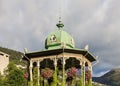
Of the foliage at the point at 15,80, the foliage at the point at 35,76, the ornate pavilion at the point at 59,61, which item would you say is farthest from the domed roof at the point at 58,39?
the foliage at the point at 15,80

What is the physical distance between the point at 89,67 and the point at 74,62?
2098 millimetres

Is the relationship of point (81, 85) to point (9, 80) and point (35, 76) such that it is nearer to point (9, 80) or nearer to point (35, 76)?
point (35, 76)

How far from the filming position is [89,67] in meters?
36.4

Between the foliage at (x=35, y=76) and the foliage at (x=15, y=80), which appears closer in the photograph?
the foliage at (x=35, y=76)

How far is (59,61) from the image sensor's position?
117 feet

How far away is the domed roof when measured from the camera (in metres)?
34.4

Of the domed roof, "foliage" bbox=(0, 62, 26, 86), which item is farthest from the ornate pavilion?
"foliage" bbox=(0, 62, 26, 86)

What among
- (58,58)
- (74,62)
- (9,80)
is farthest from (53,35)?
(9,80)

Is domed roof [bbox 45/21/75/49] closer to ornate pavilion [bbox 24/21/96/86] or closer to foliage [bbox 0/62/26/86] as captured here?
ornate pavilion [bbox 24/21/96/86]

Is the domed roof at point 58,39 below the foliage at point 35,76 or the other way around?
the other way around

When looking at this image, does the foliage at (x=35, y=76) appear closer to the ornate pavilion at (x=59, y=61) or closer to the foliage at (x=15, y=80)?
the ornate pavilion at (x=59, y=61)

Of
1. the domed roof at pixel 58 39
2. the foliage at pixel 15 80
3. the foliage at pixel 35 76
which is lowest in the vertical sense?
the foliage at pixel 35 76

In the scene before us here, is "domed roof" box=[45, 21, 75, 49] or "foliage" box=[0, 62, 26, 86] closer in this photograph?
"domed roof" box=[45, 21, 75, 49]

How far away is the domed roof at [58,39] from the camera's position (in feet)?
113
